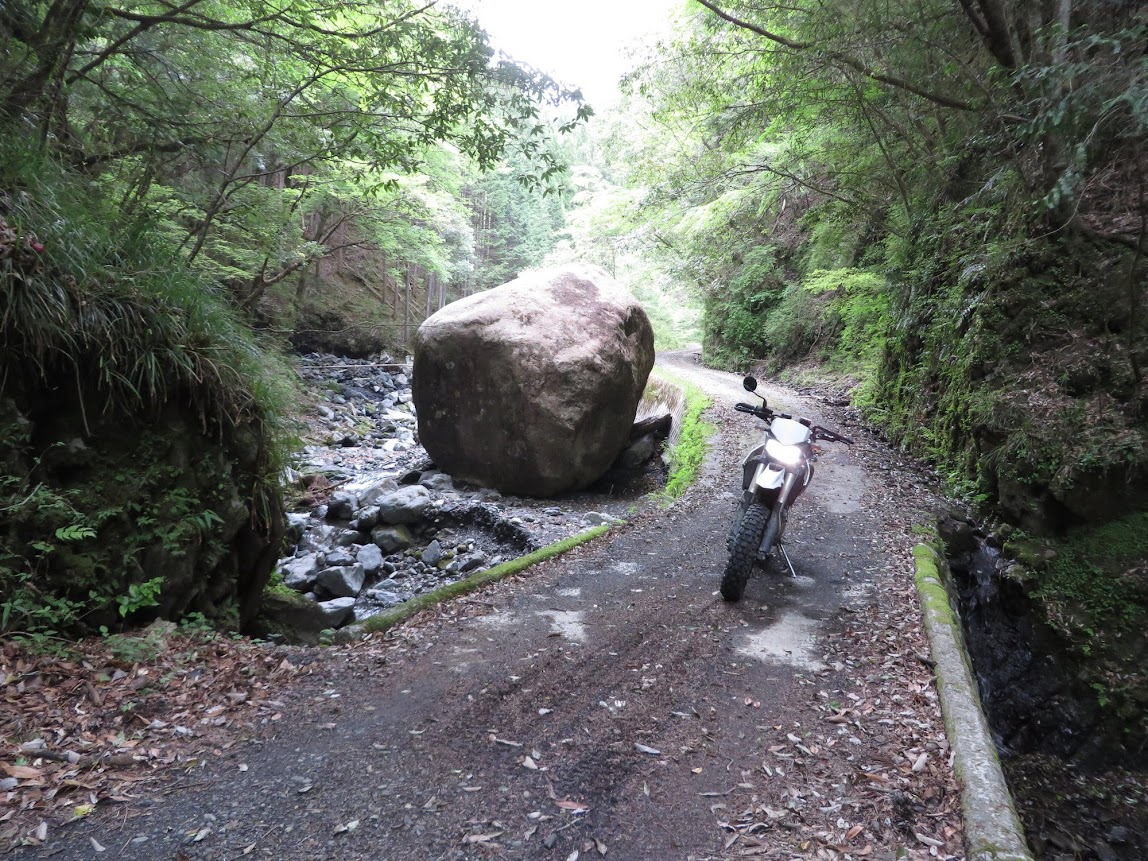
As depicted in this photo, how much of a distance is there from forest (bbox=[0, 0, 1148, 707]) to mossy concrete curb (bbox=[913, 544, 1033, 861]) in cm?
195

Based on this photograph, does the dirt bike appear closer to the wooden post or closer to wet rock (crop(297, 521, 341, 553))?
wet rock (crop(297, 521, 341, 553))

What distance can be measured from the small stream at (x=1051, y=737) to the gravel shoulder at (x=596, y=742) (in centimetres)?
113

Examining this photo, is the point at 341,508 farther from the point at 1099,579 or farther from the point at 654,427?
the point at 1099,579

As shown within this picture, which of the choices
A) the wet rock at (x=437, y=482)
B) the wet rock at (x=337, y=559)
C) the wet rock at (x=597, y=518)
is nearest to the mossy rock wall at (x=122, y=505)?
the wet rock at (x=337, y=559)

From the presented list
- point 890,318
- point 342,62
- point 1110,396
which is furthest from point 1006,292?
point 342,62

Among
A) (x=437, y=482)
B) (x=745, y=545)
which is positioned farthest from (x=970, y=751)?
(x=437, y=482)

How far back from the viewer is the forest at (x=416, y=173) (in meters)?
3.67

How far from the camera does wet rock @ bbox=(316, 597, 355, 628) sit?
220 inches

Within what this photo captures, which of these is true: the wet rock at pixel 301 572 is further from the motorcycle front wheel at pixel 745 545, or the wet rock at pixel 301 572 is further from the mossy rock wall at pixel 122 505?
the motorcycle front wheel at pixel 745 545

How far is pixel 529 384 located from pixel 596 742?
20.2 feet

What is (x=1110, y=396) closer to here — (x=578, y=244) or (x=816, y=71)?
(x=816, y=71)

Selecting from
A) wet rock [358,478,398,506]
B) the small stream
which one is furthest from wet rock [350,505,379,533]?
the small stream

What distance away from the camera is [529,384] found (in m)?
8.81

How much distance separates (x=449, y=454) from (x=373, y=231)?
8934mm
